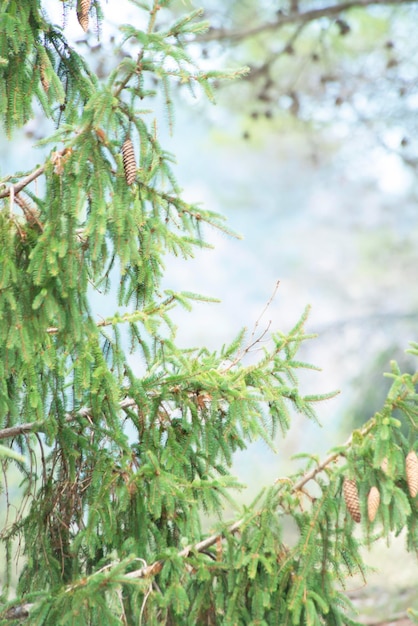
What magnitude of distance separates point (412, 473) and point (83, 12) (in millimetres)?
1326

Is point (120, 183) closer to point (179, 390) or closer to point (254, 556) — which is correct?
point (179, 390)

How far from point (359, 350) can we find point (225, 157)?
25.1 feet

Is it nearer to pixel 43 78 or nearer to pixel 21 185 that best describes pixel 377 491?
pixel 21 185

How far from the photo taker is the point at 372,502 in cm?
168

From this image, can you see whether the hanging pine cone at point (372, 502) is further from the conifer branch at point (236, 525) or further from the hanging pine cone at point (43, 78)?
the hanging pine cone at point (43, 78)

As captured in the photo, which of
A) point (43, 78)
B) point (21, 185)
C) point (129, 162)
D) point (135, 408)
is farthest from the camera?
point (135, 408)

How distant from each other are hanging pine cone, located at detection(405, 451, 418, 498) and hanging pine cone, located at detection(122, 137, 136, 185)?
2.71ft

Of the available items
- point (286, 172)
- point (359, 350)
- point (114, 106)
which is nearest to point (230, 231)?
point (114, 106)

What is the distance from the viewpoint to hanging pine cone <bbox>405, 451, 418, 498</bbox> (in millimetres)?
1681

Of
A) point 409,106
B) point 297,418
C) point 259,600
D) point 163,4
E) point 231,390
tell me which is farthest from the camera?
point 297,418

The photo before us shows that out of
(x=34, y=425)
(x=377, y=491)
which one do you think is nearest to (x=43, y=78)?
(x=34, y=425)

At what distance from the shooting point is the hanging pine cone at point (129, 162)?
1869 mm

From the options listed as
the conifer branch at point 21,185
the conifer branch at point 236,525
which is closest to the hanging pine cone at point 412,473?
the conifer branch at point 236,525

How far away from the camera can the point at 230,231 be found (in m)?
1.97
